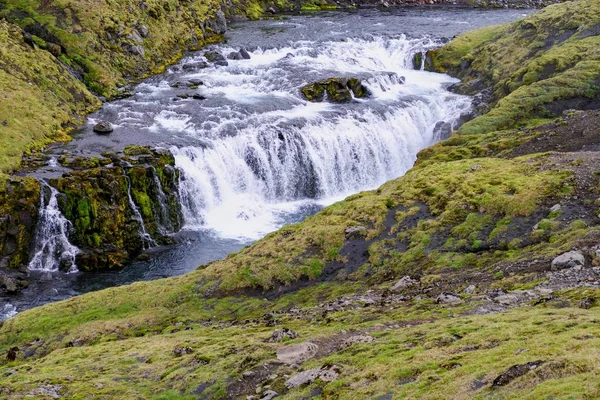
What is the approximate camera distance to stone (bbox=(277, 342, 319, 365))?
56.9ft

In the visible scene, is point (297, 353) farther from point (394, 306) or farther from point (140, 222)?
point (140, 222)

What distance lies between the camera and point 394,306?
21344mm

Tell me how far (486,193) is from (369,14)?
78283 millimetres

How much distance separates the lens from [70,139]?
49375 mm

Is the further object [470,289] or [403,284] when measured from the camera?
[403,284]

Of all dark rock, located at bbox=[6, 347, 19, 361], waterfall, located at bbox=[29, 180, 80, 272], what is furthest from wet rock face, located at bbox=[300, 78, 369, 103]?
dark rock, located at bbox=[6, 347, 19, 361]

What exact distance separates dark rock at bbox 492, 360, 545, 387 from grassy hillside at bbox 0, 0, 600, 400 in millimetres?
40

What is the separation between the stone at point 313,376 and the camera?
15195mm

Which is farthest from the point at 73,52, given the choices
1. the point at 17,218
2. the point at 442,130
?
the point at 442,130

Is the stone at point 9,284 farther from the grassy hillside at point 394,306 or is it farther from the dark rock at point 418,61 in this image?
the dark rock at point 418,61

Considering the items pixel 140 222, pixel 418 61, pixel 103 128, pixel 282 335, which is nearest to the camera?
pixel 282 335

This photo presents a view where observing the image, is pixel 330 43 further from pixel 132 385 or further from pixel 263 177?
pixel 132 385

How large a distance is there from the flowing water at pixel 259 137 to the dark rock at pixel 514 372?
30.6 metres

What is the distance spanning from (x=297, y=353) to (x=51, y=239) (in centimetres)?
2853
